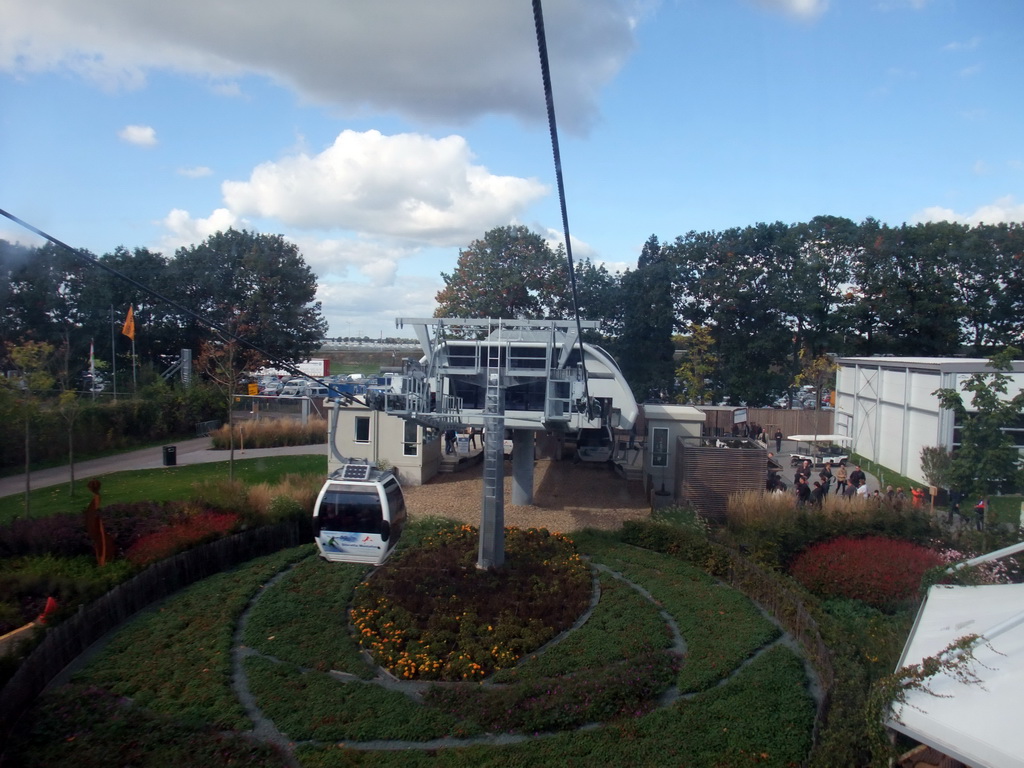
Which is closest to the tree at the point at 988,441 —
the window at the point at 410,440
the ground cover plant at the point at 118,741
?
the window at the point at 410,440

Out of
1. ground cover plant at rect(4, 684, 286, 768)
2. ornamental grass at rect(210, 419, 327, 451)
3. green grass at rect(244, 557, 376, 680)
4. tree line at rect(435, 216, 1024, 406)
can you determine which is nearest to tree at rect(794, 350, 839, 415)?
tree line at rect(435, 216, 1024, 406)

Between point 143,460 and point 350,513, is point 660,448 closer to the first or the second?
point 350,513

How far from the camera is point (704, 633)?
11859 mm

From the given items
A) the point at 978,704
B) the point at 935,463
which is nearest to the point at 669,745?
the point at 978,704

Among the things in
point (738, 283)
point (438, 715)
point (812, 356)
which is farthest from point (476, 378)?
point (812, 356)

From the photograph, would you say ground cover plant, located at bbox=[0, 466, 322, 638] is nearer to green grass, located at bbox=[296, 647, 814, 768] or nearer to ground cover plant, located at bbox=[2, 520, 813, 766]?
ground cover plant, located at bbox=[2, 520, 813, 766]

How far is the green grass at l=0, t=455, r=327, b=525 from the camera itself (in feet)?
63.2

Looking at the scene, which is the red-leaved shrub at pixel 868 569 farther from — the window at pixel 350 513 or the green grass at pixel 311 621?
the green grass at pixel 311 621

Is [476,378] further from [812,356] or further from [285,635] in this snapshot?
[812,356]

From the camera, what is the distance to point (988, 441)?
52.9 ft

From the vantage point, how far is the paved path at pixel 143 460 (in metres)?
22.5

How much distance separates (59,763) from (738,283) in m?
39.8

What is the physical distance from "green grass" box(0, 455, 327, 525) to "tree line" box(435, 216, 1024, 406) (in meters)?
15.3

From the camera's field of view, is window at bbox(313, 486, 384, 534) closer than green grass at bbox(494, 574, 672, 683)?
No
